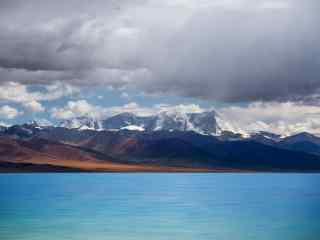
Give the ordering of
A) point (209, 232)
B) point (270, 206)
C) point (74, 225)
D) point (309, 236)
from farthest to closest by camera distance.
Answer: point (270, 206)
point (74, 225)
point (209, 232)
point (309, 236)

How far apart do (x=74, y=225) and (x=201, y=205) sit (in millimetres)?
28588

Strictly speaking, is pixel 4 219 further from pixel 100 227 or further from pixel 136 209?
pixel 136 209

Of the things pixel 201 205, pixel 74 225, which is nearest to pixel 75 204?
pixel 201 205

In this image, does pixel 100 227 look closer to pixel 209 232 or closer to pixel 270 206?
pixel 209 232

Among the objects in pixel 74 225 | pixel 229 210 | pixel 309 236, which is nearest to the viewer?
pixel 309 236

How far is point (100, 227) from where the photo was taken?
50.7 m

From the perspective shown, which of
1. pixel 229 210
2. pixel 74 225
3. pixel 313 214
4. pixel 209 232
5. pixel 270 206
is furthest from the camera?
pixel 270 206

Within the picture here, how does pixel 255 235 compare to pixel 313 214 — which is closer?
pixel 255 235

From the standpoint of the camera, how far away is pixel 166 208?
7075 centimetres

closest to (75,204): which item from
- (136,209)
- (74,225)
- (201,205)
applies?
(136,209)

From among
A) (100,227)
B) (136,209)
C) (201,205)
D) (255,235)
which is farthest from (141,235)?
(201,205)

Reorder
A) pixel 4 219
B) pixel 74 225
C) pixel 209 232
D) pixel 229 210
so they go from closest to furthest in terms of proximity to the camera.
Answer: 1. pixel 209 232
2. pixel 74 225
3. pixel 4 219
4. pixel 229 210

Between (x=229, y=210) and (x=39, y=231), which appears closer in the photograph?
(x=39, y=231)

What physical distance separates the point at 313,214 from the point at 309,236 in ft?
60.5
